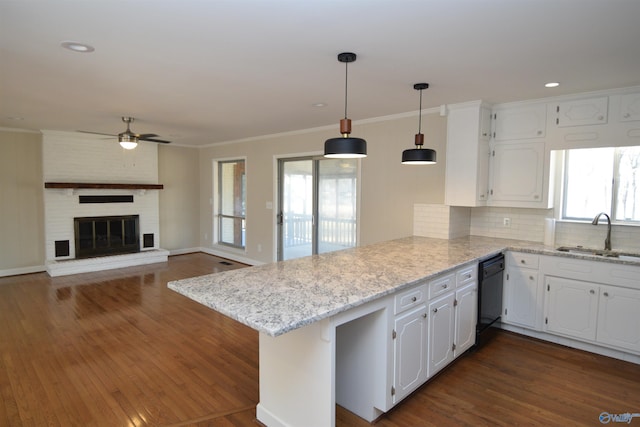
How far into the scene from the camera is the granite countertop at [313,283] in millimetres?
1766

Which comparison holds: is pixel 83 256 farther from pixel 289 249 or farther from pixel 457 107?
pixel 457 107

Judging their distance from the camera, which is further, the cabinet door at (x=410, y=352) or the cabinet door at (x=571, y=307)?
the cabinet door at (x=571, y=307)

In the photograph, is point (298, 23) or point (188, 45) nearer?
point (298, 23)

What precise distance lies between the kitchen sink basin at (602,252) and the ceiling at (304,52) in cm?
154

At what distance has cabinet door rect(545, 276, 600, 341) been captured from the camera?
3230 millimetres

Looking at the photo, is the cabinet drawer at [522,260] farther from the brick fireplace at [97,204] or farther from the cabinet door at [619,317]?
the brick fireplace at [97,204]

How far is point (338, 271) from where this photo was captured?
2604 mm

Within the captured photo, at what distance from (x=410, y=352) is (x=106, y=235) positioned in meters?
6.42

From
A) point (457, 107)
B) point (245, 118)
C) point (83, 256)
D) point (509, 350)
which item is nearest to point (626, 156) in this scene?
point (457, 107)

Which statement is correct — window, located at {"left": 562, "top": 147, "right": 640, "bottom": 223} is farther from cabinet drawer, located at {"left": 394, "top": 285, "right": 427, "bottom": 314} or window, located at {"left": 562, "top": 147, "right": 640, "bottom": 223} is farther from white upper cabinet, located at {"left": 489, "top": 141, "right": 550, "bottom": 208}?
cabinet drawer, located at {"left": 394, "top": 285, "right": 427, "bottom": 314}

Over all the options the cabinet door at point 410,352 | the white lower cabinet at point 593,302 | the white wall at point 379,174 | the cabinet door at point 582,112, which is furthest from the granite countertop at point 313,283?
the cabinet door at point 582,112

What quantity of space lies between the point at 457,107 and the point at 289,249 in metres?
3.58

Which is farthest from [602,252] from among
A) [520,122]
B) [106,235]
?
[106,235]

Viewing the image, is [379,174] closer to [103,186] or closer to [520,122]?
[520,122]
